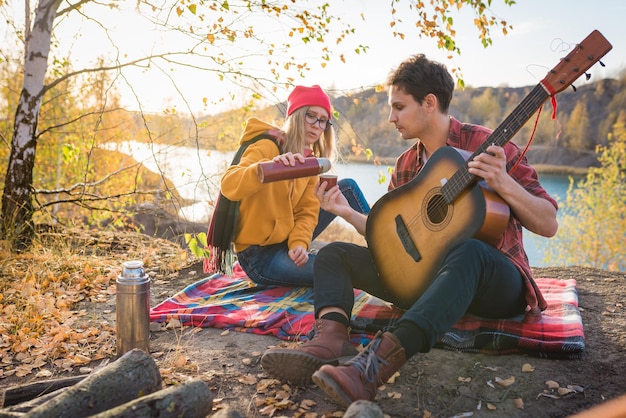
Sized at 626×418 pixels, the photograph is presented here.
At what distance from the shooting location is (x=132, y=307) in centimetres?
259

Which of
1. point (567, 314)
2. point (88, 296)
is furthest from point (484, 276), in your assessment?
point (88, 296)

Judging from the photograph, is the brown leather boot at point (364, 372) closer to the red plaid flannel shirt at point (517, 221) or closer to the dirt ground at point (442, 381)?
the dirt ground at point (442, 381)

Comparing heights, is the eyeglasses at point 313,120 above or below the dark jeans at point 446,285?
above

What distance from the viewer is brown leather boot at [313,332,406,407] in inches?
73.9

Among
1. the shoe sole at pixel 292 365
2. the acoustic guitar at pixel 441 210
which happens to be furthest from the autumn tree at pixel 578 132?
the shoe sole at pixel 292 365

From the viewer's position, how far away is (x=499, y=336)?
255 centimetres

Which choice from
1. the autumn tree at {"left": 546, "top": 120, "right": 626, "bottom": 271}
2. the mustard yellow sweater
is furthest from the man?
the autumn tree at {"left": 546, "top": 120, "right": 626, "bottom": 271}

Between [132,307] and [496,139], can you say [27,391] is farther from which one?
[496,139]

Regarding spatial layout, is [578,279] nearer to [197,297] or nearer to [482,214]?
[482,214]

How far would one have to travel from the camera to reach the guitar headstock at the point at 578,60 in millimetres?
2146

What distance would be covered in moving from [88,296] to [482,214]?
116 inches

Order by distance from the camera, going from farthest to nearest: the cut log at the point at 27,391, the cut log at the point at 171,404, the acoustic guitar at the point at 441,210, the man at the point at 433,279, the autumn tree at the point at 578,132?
the autumn tree at the point at 578,132, the acoustic guitar at the point at 441,210, the cut log at the point at 27,391, the man at the point at 433,279, the cut log at the point at 171,404

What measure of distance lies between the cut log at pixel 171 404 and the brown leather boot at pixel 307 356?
44cm

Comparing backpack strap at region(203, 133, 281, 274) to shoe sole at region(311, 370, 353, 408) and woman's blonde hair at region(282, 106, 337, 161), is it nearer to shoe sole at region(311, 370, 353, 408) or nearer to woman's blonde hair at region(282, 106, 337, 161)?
woman's blonde hair at region(282, 106, 337, 161)
